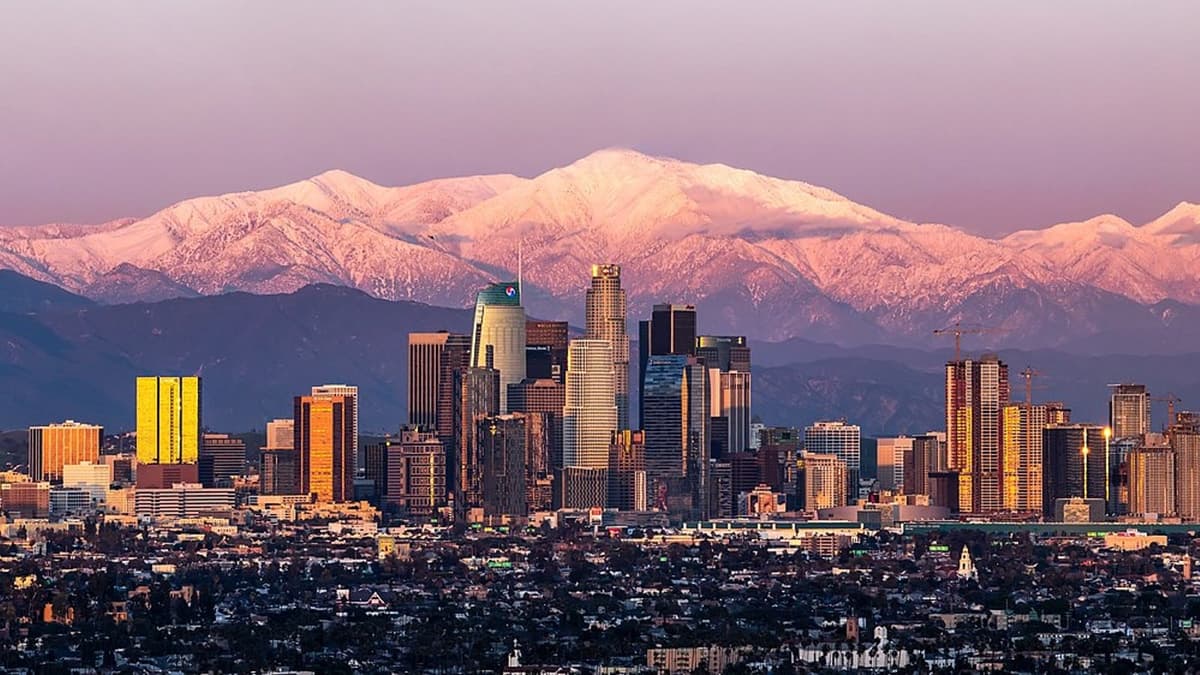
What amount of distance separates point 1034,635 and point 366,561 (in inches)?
2045

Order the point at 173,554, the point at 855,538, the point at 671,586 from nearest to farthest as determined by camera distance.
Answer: the point at 671,586 < the point at 173,554 < the point at 855,538

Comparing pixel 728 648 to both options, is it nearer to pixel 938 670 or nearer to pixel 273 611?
pixel 938 670

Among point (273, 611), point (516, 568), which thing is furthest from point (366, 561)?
point (273, 611)

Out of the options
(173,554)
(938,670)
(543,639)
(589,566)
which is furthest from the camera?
(173,554)

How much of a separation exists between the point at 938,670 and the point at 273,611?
33.7 meters

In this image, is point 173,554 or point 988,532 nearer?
point 173,554

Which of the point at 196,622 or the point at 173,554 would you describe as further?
the point at 173,554

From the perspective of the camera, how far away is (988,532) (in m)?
189

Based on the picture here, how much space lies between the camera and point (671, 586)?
148125 millimetres

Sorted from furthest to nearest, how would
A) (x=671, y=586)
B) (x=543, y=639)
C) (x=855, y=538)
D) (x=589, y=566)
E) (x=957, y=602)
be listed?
(x=855, y=538) < (x=589, y=566) < (x=671, y=586) < (x=957, y=602) < (x=543, y=639)

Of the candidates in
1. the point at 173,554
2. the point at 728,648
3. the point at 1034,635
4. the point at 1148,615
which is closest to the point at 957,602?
the point at 1148,615

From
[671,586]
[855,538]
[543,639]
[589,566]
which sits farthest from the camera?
[855,538]

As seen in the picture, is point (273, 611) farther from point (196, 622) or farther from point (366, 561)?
point (366, 561)

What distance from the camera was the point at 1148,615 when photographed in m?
129
